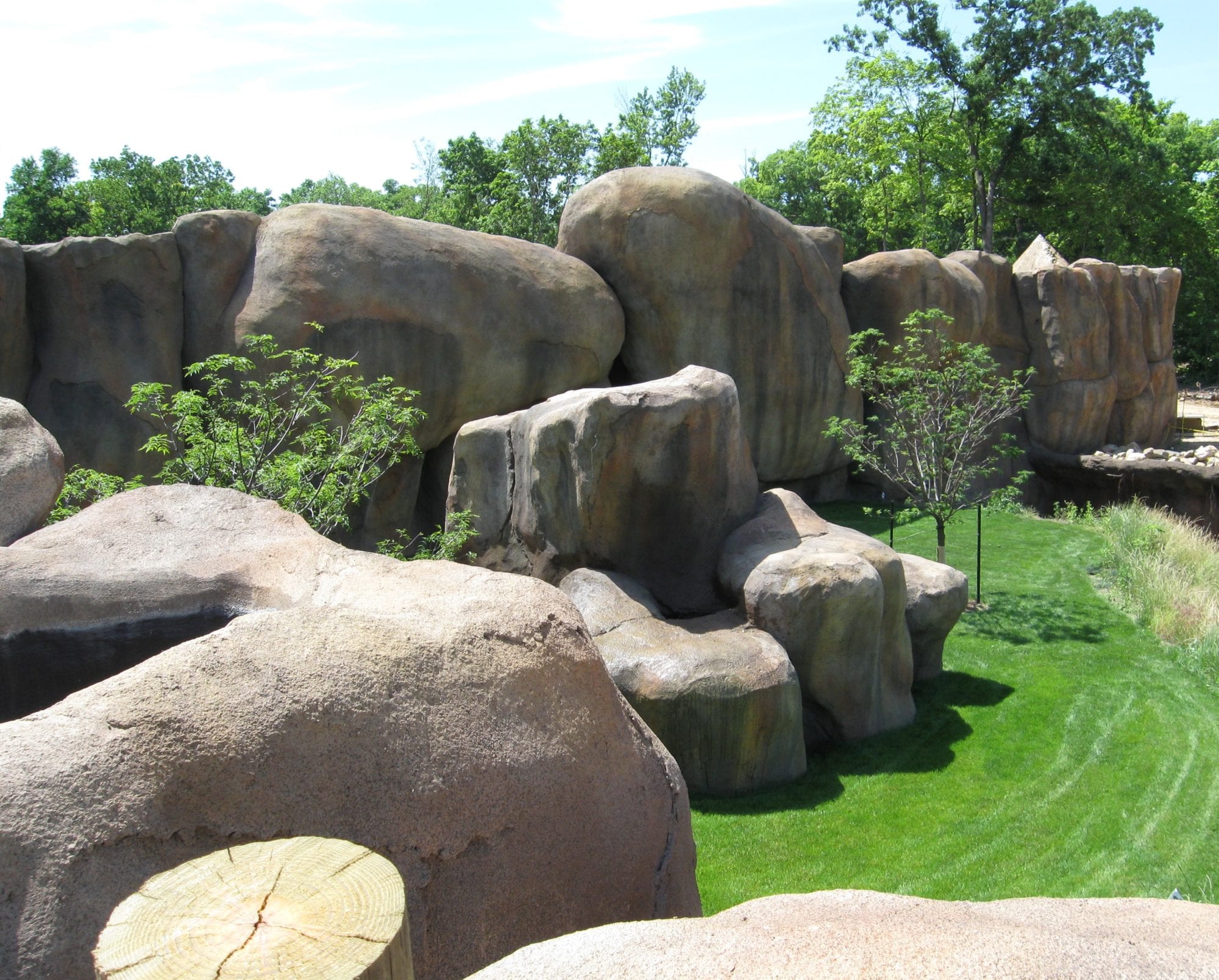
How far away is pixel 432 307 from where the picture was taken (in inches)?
458

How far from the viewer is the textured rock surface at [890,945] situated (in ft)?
6.81

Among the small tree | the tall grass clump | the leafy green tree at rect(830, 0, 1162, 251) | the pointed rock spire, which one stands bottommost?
the tall grass clump

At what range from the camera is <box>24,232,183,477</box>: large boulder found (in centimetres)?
1030

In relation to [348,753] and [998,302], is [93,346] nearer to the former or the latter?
[348,753]

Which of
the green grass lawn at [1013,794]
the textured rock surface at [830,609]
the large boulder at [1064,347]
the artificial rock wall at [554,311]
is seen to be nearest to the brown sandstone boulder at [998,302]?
the artificial rock wall at [554,311]

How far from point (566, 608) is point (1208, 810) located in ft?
16.5

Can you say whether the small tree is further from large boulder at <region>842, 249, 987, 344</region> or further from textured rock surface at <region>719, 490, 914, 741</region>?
large boulder at <region>842, 249, 987, 344</region>

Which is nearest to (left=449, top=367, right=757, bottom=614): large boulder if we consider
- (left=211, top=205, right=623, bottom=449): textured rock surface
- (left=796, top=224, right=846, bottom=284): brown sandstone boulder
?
(left=211, top=205, right=623, bottom=449): textured rock surface

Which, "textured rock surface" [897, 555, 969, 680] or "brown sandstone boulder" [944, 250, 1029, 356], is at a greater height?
"brown sandstone boulder" [944, 250, 1029, 356]

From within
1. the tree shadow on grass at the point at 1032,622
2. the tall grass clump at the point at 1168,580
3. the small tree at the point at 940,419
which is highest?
the small tree at the point at 940,419

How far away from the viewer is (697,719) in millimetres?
6773

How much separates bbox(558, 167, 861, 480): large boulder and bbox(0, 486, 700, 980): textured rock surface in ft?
33.1

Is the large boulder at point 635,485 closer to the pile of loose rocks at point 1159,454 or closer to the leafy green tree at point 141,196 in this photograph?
the pile of loose rocks at point 1159,454

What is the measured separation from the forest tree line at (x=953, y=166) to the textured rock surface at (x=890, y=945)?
24789mm
